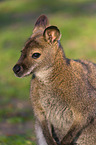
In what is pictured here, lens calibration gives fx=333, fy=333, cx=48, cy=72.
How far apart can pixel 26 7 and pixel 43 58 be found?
21735 millimetres

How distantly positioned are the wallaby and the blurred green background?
1.32 metres

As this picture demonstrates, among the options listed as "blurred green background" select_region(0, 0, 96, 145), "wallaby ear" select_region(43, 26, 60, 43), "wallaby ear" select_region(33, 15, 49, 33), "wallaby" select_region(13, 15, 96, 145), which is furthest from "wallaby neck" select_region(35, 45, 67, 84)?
"blurred green background" select_region(0, 0, 96, 145)

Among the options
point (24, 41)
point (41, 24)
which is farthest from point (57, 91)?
point (24, 41)

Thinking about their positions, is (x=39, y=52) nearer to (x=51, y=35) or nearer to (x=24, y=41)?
(x=51, y=35)

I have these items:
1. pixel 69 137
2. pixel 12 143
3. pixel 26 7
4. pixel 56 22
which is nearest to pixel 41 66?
pixel 69 137

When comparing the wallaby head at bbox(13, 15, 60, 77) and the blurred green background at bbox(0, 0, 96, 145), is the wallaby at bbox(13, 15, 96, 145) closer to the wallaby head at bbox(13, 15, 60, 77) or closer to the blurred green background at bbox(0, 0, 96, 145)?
the wallaby head at bbox(13, 15, 60, 77)

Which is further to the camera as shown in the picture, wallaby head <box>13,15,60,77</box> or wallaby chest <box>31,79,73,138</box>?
wallaby chest <box>31,79,73,138</box>

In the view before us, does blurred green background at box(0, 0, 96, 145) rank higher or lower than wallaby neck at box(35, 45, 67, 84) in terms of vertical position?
higher

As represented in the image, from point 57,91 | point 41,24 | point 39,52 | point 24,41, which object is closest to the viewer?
point 39,52

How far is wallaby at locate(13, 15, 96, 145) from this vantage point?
14.1ft

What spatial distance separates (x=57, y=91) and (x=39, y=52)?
585 mm

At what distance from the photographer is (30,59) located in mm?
→ 4246

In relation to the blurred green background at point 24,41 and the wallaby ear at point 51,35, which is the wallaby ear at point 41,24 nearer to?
the wallaby ear at point 51,35

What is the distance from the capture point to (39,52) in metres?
4.28
